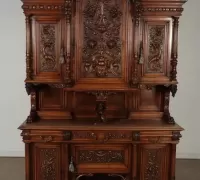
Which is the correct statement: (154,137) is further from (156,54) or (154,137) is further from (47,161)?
(47,161)

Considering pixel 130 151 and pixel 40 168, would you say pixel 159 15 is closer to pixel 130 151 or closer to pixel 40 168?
pixel 130 151

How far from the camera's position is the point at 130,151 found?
8.71ft

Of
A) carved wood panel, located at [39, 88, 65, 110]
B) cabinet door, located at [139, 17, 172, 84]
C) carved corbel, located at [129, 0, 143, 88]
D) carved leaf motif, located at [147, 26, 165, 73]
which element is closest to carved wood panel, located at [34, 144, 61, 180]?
carved wood panel, located at [39, 88, 65, 110]

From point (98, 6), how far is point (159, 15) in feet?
2.14

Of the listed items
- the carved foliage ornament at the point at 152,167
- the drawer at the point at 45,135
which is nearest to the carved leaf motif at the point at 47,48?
the drawer at the point at 45,135

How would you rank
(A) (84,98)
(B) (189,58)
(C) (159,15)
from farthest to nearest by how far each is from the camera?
(B) (189,58) < (A) (84,98) < (C) (159,15)

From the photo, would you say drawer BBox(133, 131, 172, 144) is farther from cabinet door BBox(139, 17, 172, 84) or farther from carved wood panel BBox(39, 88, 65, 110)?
carved wood panel BBox(39, 88, 65, 110)

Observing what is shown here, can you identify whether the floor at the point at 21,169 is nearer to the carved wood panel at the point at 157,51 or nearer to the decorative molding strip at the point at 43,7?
the carved wood panel at the point at 157,51

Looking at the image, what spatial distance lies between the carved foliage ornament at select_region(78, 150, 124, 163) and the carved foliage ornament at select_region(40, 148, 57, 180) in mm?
287

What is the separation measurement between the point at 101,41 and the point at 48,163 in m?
1.43

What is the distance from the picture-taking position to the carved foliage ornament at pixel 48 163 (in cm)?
266

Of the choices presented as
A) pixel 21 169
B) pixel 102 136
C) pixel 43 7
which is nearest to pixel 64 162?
pixel 102 136

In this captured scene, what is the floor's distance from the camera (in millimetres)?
3233

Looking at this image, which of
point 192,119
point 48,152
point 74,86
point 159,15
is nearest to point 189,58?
point 192,119
